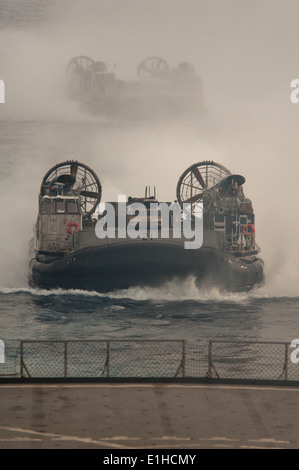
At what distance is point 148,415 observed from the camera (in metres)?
14.8

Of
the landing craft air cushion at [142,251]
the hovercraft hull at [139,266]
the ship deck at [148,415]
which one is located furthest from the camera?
the landing craft air cushion at [142,251]

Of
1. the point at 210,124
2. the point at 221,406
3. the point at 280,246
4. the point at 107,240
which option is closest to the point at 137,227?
the point at 107,240

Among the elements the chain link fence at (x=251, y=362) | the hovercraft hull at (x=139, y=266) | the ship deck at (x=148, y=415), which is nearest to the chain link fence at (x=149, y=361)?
the chain link fence at (x=251, y=362)

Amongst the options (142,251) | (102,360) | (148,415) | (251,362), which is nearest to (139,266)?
(142,251)

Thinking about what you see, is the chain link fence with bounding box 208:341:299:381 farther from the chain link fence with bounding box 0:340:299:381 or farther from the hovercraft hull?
the hovercraft hull

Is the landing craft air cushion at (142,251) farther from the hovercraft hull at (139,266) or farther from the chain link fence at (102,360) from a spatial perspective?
the chain link fence at (102,360)

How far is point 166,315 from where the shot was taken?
109 feet

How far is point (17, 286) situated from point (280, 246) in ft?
56.9

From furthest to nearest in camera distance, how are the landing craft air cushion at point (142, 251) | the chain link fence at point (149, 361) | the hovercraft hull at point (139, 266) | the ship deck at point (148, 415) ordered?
the landing craft air cushion at point (142, 251), the hovercraft hull at point (139, 266), the chain link fence at point (149, 361), the ship deck at point (148, 415)

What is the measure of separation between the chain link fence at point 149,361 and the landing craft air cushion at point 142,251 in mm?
8876

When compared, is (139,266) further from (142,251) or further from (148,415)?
(148,415)

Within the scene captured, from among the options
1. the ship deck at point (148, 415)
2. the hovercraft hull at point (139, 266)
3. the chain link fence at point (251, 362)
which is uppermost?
the hovercraft hull at point (139, 266)

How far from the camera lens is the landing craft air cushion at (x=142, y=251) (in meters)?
36.3

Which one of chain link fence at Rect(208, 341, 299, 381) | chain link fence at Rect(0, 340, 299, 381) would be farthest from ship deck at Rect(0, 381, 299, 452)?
chain link fence at Rect(208, 341, 299, 381)
